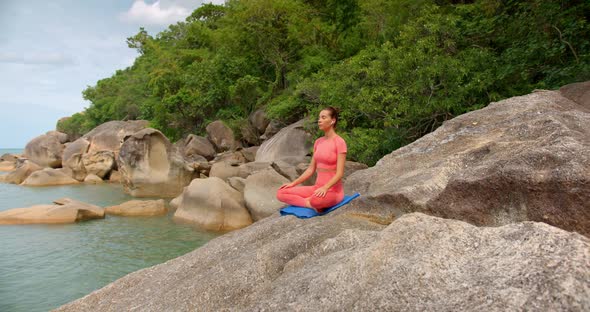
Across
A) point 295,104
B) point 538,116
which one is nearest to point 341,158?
point 538,116

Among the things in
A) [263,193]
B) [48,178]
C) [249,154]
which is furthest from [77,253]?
[48,178]

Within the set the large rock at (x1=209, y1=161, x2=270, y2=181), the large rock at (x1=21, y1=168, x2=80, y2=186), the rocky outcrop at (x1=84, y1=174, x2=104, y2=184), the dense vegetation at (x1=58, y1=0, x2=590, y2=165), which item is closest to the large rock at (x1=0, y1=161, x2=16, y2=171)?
the dense vegetation at (x1=58, y1=0, x2=590, y2=165)

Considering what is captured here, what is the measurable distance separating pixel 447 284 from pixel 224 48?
2480 cm

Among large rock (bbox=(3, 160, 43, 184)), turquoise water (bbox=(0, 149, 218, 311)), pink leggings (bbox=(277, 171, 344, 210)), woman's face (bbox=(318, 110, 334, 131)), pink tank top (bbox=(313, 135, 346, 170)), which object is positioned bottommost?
turquoise water (bbox=(0, 149, 218, 311))

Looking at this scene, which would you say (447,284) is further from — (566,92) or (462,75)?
(462,75)

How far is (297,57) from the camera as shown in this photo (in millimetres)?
22656

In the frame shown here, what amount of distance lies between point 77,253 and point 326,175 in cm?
758

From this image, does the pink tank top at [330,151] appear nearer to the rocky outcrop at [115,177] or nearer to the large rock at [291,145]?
the large rock at [291,145]

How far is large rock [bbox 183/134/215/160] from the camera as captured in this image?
22533 millimetres

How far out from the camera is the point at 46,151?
30.4 metres

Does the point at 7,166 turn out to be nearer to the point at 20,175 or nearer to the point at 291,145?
the point at 20,175

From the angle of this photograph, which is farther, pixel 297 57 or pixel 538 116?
pixel 297 57

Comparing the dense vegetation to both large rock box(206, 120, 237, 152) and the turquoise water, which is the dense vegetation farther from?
the turquoise water

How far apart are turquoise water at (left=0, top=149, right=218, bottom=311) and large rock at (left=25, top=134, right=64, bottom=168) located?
2057cm
